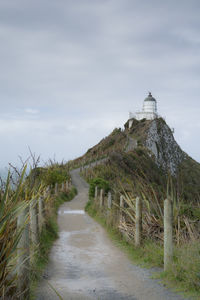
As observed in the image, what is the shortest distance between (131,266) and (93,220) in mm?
8076

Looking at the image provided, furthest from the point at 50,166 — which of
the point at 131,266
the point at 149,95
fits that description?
the point at 149,95

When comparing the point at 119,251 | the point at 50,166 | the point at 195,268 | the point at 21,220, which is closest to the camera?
the point at 21,220

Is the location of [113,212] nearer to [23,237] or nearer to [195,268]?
[195,268]

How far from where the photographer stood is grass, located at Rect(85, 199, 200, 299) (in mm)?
5477

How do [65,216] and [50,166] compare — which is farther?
[50,166]

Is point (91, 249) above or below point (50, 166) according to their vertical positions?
below

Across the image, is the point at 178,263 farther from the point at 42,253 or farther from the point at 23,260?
the point at 42,253

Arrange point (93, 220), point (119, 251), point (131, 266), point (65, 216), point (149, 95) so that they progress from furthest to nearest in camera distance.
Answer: point (149, 95), point (65, 216), point (93, 220), point (119, 251), point (131, 266)

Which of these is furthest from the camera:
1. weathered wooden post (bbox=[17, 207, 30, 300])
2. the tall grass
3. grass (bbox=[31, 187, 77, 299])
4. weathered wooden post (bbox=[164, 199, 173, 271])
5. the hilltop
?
the hilltop

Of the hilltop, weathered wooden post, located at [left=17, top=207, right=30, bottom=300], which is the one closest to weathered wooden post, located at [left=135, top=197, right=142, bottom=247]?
the hilltop

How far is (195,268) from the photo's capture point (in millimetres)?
5555

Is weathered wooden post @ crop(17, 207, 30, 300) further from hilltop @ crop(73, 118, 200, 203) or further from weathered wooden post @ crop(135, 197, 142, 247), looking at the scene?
weathered wooden post @ crop(135, 197, 142, 247)

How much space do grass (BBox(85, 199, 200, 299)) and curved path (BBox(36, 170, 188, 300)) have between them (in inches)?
7.8

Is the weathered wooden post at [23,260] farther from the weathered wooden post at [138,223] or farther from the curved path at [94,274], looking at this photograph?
the weathered wooden post at [138,223]
